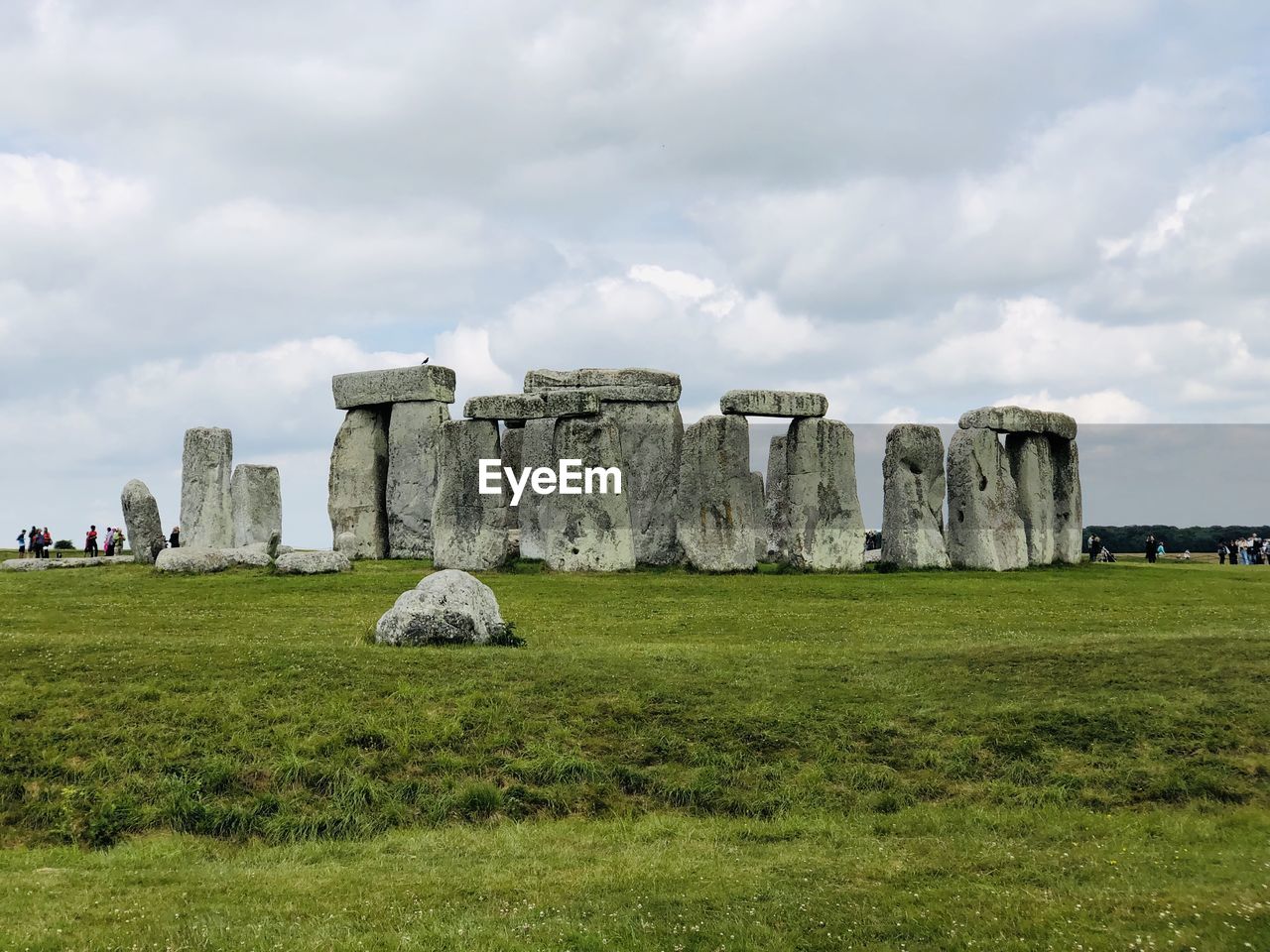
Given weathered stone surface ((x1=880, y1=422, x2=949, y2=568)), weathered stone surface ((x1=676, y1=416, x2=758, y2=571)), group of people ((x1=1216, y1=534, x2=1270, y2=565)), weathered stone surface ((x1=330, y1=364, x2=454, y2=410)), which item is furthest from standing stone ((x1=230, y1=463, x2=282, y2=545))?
group of people ((x1=1216, y1=534, x2=1270, y2=565))

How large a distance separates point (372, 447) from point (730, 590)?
1438cm

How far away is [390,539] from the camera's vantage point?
3688 centimetres

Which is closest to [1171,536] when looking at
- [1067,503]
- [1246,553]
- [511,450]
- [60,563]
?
[1246,553]

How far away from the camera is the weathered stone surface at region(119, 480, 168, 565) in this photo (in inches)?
1318

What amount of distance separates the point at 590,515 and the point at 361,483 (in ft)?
31.4

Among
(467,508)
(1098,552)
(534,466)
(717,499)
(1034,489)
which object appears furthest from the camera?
(1098,552)

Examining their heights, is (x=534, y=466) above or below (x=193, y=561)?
above

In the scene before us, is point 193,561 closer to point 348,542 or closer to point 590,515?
point 348,542

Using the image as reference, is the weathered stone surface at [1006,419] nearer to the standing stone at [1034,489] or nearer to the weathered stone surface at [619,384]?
the standing stone at [1034,489]

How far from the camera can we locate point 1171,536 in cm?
6034

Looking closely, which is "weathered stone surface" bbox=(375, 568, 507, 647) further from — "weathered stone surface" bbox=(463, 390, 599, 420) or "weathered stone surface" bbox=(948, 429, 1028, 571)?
"weathered stone surface" bbox=(948, 429, 1028, 571)

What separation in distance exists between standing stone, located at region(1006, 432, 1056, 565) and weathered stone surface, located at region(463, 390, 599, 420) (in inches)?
454

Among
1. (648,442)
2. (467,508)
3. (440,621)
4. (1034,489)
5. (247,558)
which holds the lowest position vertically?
(440,621)

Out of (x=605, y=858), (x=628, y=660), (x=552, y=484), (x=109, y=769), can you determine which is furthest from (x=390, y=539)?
(x=605, y=858)
